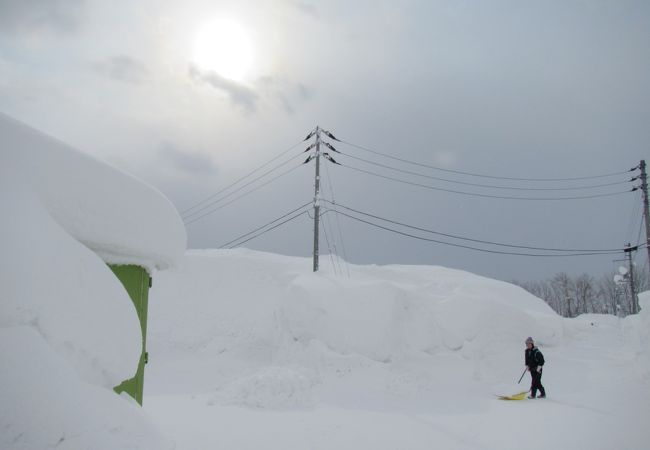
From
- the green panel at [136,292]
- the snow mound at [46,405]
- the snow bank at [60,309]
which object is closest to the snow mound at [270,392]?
the green panel at [136,292]

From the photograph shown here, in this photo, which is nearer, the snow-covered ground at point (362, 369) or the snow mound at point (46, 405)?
the snow mound at point (46, 405)

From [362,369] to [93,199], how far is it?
9.70m

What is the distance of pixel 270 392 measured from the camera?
372 inches

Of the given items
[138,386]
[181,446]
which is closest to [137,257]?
[138,386]

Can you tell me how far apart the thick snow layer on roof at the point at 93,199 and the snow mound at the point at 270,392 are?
5.23 metres

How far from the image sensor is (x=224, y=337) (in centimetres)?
1591

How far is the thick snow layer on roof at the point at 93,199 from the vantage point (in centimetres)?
341

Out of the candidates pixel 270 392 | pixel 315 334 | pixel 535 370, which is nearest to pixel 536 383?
pixel 535 370

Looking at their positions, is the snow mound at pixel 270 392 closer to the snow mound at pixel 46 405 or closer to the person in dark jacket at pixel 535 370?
the person in dark jacket at pixel 535 370

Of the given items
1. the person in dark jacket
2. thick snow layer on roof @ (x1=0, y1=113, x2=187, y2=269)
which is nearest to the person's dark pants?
the person in dark jacket

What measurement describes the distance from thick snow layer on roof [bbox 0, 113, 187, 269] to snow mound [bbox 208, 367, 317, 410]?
17.2 feet

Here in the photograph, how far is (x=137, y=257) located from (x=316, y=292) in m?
9.24

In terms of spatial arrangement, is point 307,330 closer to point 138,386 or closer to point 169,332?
point 169,332

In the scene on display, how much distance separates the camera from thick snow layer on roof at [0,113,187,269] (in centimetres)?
341
